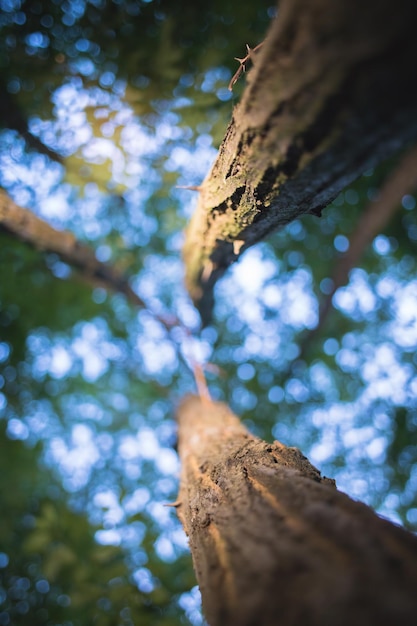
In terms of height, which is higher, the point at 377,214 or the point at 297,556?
the point at 377,214

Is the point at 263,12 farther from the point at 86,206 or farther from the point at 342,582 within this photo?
the point at 342,582

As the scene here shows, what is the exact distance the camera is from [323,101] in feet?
2.25

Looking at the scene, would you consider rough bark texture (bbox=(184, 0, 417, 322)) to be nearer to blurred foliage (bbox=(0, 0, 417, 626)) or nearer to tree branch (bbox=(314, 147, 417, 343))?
blurred foliage (bbox=(0, 0, 417, 626))

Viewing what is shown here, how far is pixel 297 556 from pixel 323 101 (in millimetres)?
906

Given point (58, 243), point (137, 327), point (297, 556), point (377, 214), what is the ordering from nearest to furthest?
point (297, 556)
point (58, 243)
point (377, 214)
point (137, 327)

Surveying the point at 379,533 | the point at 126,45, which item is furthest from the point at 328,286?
the point at 379,533

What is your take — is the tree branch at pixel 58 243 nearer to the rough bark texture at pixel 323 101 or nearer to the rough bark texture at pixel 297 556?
the rough bark texture at pixel 323 101

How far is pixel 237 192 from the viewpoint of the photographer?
1.19 metres

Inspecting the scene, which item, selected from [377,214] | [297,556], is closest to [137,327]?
[377,214]

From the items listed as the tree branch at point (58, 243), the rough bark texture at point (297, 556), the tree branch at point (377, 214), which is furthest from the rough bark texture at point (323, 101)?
the tree branch at point (377, 214)

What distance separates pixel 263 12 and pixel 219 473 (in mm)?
2707

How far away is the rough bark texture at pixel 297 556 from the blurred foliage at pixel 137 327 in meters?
1.55

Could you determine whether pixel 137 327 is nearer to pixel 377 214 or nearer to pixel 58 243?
pixel 58 243

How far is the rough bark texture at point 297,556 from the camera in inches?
22.8
